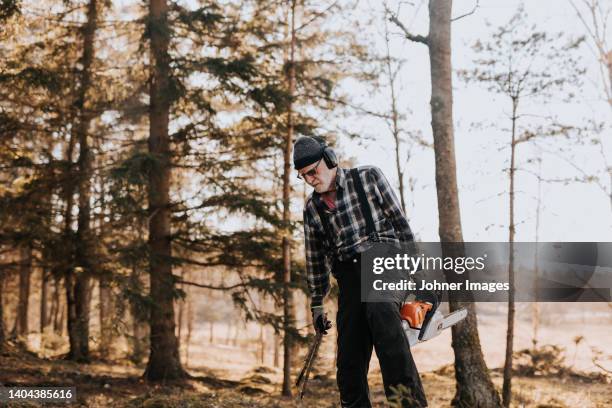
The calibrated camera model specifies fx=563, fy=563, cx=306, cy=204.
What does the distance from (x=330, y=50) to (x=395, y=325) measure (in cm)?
1042

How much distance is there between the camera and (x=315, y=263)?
4.24m

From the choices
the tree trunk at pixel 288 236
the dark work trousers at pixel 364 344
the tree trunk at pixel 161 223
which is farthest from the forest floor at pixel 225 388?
the dark work trousers at pixel 364 344

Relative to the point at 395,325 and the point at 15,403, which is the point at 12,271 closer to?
the point at 15,403

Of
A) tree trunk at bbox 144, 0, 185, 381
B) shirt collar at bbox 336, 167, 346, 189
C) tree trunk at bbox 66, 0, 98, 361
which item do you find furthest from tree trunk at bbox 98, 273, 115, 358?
shirt collar at bbox 336, 167, 346, 189

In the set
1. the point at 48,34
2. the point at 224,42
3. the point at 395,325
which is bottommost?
the point at 395,325

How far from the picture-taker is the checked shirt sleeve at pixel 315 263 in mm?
4168

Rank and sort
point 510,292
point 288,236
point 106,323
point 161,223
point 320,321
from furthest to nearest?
point 161,223 → point 288,236 → point 106,323 → point 510,292 → point 320,321

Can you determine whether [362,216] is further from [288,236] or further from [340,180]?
[288,236]

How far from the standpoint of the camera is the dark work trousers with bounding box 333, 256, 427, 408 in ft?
11.9

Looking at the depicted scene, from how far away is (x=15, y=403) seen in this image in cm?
580

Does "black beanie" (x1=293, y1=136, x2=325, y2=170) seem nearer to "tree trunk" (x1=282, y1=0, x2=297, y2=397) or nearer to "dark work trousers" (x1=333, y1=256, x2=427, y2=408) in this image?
"dark work trousers" (x1=333, y1=256, x2=427, y2=408)

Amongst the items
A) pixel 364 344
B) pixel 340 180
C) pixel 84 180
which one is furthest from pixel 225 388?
pixel 340 180

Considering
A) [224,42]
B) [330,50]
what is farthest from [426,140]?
[224,42]

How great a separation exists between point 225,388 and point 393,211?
991cm
